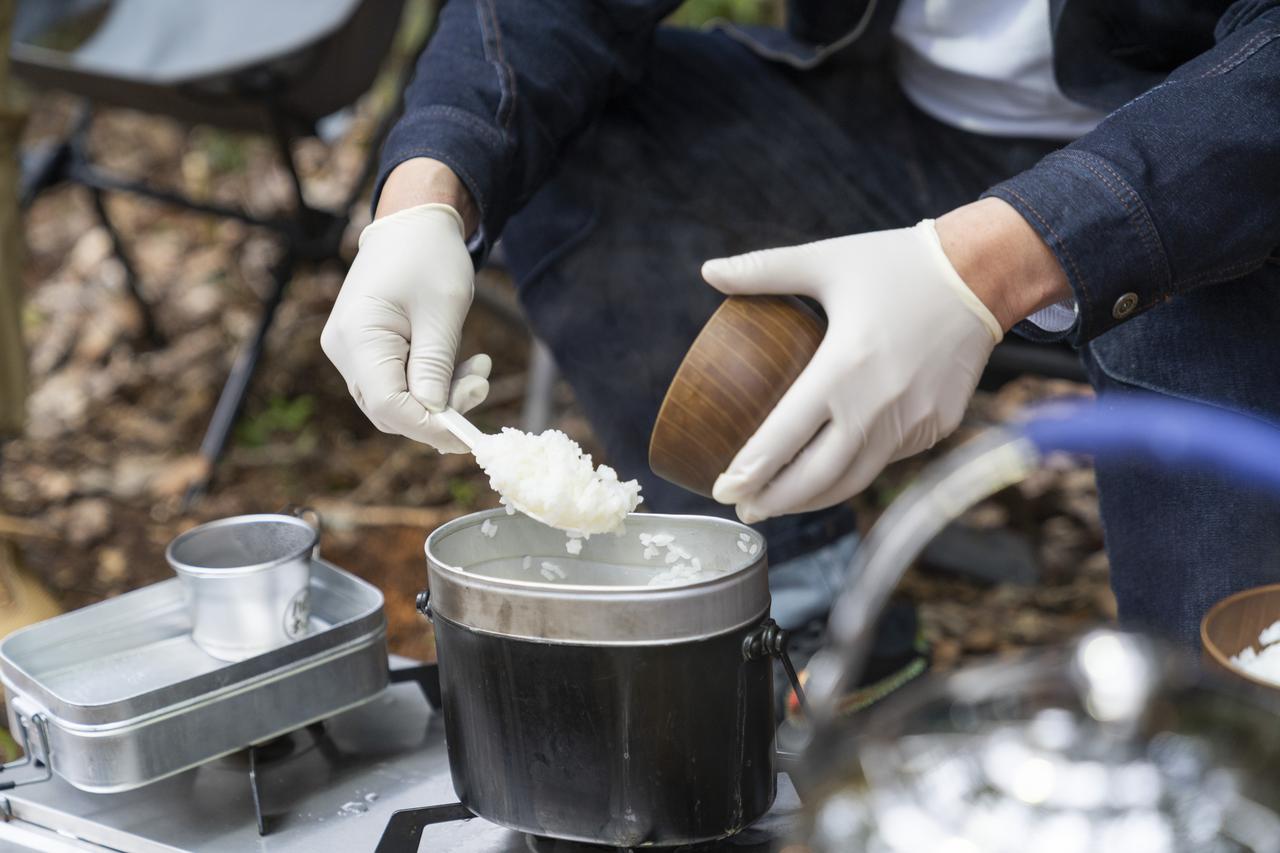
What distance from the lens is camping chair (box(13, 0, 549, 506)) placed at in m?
2.51

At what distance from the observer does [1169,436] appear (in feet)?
2.95

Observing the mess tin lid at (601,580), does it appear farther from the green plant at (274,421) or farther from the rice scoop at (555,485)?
the green plant at (274,421)

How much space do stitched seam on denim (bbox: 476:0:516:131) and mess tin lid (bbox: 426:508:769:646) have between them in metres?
0.53

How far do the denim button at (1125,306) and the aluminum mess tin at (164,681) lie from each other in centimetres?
76

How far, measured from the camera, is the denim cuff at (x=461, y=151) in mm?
1394

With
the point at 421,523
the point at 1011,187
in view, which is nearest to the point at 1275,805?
the point at 1011,187

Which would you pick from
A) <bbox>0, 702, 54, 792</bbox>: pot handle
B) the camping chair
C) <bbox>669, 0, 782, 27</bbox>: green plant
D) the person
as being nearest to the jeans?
the person

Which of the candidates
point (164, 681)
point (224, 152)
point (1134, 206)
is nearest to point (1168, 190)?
point (1134, 206)

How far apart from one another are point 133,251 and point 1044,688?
145 inches

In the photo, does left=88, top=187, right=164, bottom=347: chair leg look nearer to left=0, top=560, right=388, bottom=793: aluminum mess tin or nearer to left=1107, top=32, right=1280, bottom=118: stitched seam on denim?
left=0, top=560, right=388, bottom=793: aluminum mess tin

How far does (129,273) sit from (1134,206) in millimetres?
2590

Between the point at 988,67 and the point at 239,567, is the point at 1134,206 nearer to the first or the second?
the point at 988,67

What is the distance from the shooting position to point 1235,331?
1255 mm

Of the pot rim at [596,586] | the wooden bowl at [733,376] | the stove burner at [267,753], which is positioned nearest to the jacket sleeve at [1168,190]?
the wooden bowl at [733,376]
